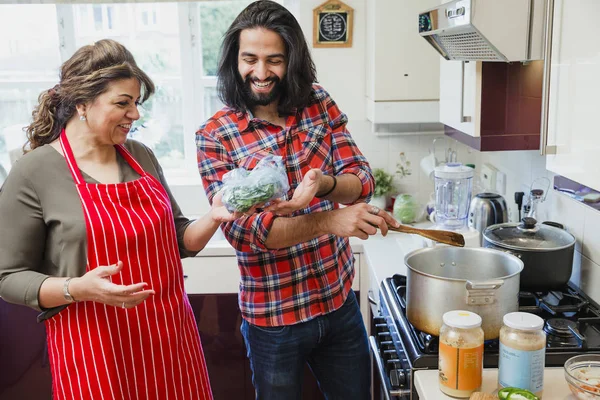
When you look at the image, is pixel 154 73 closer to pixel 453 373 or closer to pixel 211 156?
pixel 211 156

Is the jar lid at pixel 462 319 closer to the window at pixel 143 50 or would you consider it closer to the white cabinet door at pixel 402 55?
the white cabinet door at pixel 402 55

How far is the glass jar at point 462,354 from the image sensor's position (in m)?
1.43

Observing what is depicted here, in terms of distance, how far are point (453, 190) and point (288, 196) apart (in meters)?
1.22

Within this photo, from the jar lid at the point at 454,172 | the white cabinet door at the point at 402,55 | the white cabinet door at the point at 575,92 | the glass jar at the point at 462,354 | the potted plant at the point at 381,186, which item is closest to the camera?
the white cabinet door at the point at 575,92

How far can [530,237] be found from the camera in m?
2.01

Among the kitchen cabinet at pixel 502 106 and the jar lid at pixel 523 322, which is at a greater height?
the kitchen cabinet at pixel 502 106

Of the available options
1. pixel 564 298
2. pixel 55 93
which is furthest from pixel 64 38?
pixel 564 298

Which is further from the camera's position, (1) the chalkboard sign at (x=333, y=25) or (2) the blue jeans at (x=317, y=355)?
(1) the chalkboard sign at (x=333, y=25)

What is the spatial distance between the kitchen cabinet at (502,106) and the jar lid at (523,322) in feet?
2.57

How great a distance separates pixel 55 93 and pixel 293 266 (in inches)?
30.0

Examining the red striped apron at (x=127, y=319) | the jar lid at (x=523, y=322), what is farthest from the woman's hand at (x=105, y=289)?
the jar lid at (x=523, y=322)

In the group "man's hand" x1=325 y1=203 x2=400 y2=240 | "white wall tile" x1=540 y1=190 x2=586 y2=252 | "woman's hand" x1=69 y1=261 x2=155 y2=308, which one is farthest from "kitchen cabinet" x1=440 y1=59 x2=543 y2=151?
"woman's hand" x1=69 y1=261 x2=155 y2=308

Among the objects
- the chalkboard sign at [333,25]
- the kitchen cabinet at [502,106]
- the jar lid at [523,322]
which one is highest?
the chalkboard sign at [333,25]

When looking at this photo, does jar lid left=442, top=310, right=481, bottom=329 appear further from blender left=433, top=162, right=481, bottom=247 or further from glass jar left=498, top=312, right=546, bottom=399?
blender left=433, top=162, right=481, bottom=247
